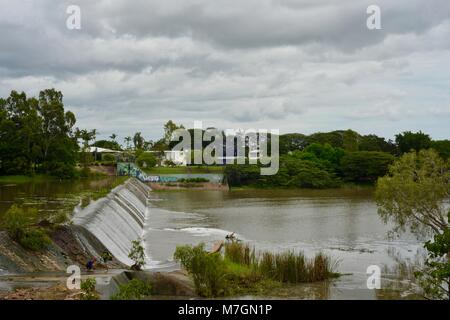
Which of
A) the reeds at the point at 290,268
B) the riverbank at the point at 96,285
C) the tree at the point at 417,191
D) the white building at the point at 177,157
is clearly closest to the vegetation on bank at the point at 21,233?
the riverbank at the point at 96,285

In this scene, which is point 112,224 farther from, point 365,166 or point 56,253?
point 365,166

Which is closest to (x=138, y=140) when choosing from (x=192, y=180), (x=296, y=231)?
(x=192, y=180)

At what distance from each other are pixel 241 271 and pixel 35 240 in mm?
6216

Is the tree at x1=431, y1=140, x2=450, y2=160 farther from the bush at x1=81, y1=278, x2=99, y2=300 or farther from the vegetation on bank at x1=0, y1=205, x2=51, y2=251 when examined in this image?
the bush at x1=81, y1=278, x2=99, y2=300

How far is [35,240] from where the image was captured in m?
17.2

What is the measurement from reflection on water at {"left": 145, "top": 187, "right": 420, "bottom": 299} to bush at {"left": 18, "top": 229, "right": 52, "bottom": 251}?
638 centimetres

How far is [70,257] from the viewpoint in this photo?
18.1 meters

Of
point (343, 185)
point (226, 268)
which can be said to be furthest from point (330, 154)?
point (226, 268)

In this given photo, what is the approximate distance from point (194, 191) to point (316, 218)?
2887 cm

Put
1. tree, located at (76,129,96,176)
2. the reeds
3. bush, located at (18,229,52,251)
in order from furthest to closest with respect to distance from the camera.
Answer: tree, located at (76,129,96,176) < the reeds < bush, located at (18,229,52,251)

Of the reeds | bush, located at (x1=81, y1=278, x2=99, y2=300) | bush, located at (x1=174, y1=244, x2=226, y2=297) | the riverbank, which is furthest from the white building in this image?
bush, located at (x1=81, y1=278, x2=99, y2=300)

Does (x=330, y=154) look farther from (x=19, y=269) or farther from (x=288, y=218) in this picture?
(x=19, y=269)

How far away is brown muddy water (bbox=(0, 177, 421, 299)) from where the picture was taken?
1905cm

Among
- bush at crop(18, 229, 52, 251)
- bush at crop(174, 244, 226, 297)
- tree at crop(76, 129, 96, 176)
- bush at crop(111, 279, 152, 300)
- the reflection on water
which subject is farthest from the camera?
tree at crop(76, 129, 96, 176)
